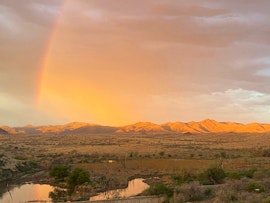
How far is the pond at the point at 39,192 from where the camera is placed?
31641 millimetres

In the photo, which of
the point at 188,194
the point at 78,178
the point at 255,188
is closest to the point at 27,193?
the point at 78,178

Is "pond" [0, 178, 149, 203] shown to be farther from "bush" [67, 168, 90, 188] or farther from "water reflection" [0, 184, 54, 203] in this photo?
"bush" [67, 168, 90, 188]

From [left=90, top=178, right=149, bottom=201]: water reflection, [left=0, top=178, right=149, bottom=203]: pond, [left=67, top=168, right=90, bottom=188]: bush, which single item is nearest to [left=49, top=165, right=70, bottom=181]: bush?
[left=0, top=178, right=149, bottom=203]: pond

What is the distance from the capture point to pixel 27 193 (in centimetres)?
3497

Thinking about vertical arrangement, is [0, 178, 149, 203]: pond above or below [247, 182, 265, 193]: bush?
below

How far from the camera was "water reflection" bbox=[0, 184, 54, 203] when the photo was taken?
3228 centimetres

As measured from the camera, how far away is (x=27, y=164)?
50.4m

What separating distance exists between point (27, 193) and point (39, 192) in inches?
44.2

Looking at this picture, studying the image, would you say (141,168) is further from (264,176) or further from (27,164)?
(264,176)

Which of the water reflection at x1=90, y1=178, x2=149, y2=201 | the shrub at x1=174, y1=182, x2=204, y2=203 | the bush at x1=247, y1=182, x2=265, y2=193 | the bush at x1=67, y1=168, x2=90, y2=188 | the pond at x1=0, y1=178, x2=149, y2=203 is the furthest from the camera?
the bush at x1=67, y1=168, x2=90, y2=188

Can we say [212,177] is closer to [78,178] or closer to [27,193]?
[78,178]

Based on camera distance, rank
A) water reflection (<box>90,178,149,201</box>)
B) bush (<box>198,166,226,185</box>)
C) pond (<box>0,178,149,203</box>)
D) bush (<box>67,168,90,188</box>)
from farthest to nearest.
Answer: bush (<box>67,168,90,188</box>) < pond (<box>0,178,149,203</box>) < water reflection (<box>90,178,149,201</box>) < bush (<box>198,166,226,185</box>)

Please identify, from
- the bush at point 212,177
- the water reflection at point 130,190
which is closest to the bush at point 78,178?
the water reflection at point 130,190

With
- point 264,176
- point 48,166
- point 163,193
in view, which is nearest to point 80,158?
point 48,166
